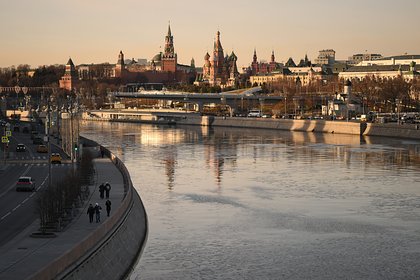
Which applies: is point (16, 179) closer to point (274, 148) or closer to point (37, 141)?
point (37, 141)

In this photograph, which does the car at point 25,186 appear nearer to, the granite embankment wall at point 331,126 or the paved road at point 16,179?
the paved road at point 16,179

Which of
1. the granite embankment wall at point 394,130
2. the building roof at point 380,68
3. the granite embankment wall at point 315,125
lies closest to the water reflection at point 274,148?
the granite embankment wall at point 394,130

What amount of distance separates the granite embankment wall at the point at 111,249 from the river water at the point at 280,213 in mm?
632

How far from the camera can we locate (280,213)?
129 ft

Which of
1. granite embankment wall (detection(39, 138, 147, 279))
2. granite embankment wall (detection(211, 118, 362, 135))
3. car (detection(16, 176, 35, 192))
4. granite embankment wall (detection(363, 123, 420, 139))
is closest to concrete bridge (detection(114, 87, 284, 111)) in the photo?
granite embankment wall (detection(211, 118, 362, 135))

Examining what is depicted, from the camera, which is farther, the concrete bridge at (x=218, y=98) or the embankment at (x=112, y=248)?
the concrete bridge at (x=218, y=98)

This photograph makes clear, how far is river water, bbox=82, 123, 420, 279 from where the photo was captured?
2909 cm

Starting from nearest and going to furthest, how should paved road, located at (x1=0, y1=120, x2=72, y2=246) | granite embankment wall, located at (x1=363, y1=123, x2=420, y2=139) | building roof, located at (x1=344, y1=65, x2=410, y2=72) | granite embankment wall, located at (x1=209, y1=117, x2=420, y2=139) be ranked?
paved road, located at (x1=0, y1=120, x2=72, y2=246) → granite embankment wall, located at (x1=363, y1=123, x2=420, y2=139) → granite embankment wall, located at (x1=209, y1=117, x2=420, y2=139) → building roof, located at (x1=344, y1=65, x2=410, y2=72)

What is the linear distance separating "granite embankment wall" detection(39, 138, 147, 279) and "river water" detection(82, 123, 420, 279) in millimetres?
632

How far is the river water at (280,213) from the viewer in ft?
95.4

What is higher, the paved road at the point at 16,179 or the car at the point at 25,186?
the car at the point at 25,186

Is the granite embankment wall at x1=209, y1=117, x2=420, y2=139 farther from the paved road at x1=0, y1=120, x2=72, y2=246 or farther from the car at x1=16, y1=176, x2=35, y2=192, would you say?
the car at x1=16, y1=176, x2=35, y2=192

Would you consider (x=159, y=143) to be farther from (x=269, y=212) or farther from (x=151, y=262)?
(x=151, y=262)

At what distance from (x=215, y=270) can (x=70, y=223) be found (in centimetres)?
511
